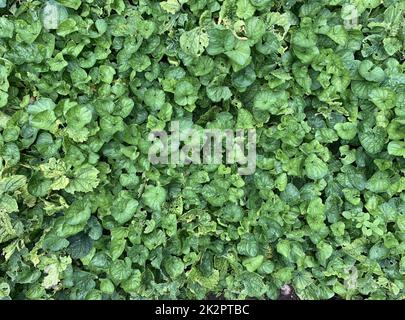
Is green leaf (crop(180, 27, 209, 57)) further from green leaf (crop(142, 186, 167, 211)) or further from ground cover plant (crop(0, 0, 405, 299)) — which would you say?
green leaf (crop(142, 186, 167, 211))

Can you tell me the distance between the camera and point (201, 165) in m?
1.90

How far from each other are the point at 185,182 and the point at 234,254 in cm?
36

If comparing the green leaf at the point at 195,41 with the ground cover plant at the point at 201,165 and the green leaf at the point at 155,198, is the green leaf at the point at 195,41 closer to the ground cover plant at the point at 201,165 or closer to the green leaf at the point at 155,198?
the ground cover plant at the point at 201,165

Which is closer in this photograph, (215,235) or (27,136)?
(27,136)

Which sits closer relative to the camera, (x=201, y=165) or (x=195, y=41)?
(x=195, y=41)

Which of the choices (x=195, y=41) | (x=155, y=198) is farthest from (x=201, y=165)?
(x=195, y=41)

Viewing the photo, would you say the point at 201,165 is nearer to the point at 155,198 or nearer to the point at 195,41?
the point at 155,198

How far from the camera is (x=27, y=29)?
5.75 ft

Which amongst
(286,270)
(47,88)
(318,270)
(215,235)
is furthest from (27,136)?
(318,270)

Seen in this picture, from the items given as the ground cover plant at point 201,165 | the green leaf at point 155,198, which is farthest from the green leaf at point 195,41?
the green leaf at point 155,198

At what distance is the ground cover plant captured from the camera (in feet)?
5.87

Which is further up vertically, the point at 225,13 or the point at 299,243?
the point at 225,13
